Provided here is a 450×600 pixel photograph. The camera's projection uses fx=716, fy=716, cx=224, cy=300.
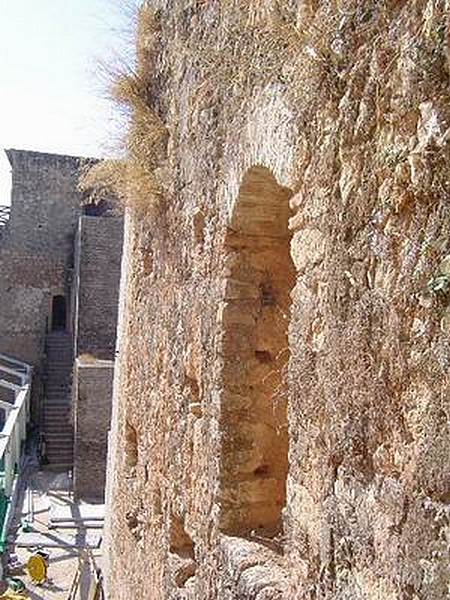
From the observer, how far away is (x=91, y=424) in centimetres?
1373

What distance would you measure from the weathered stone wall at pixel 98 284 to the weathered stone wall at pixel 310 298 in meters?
12.9

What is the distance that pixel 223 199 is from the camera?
10.3 feet

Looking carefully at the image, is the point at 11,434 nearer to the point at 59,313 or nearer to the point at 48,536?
the point at 48,536

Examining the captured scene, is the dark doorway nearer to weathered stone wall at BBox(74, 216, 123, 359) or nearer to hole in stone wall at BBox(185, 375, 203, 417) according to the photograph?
weathered stone wall at BBox(74, 216, 123, 359)

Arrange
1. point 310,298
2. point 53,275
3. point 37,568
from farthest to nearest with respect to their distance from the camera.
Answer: point 53,275
point 37,568
point 310,298

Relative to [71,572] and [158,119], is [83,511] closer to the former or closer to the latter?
[71,572]

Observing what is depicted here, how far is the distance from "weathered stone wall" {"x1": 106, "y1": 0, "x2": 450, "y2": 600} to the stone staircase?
12.0 metres

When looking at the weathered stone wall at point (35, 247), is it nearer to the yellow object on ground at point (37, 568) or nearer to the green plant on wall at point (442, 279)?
the yellow object on ground at point (37, 568)

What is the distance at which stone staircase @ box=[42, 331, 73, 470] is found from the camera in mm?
15633

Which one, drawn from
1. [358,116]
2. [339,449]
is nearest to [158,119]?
[358,116]

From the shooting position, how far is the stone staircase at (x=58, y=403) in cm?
1563

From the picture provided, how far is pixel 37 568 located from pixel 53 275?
13.2 meters

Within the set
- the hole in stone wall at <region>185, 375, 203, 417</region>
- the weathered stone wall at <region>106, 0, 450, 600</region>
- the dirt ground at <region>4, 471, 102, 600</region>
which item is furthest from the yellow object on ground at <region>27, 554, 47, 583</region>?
the hole in stone wall at <region>185, 375, 203, 417</region>

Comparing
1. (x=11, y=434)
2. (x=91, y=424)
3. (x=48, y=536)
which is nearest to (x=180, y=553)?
(x=48, y=536)
